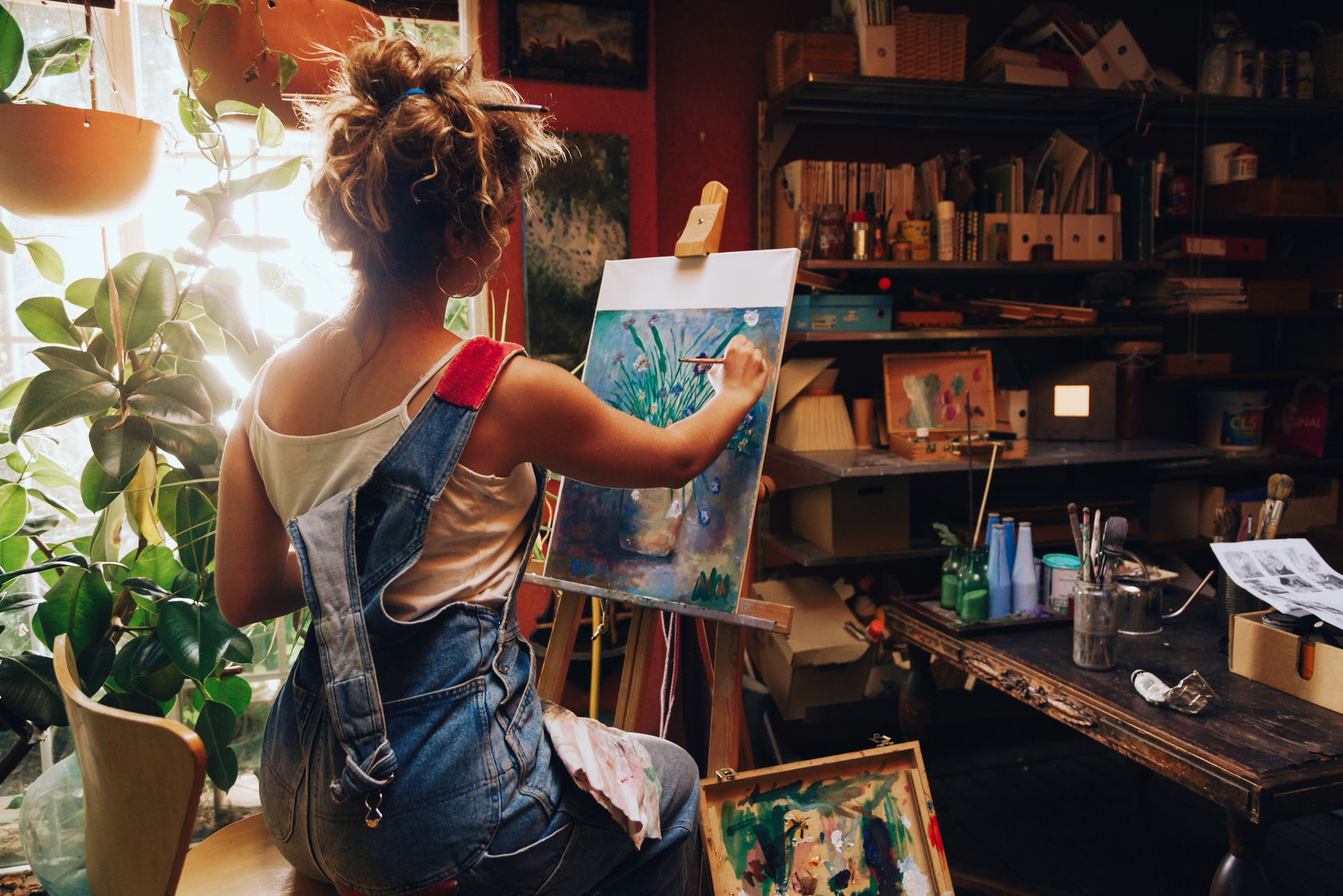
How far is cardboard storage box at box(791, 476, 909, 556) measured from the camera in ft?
8.95

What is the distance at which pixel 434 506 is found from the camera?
3.17 feet

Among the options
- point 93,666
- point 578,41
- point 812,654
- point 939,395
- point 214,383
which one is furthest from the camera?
point 939,395

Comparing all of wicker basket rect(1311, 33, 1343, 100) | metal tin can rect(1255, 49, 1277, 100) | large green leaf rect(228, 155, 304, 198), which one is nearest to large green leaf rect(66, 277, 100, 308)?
large green leaf rect(228, 155, 304, 198)

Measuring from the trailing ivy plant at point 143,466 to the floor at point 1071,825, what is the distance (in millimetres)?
1757

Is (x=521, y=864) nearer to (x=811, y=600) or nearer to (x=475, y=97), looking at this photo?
(x=475, y=97)

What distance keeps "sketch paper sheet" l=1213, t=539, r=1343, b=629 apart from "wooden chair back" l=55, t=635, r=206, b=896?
1740mm

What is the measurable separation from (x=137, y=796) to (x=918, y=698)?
171 cm

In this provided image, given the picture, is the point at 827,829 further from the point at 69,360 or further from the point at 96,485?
the point at 69,360

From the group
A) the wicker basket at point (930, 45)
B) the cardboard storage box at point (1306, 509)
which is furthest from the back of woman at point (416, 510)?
the cardboard storage box at point (1306, 509)

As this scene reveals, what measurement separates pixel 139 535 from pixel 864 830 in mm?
1613

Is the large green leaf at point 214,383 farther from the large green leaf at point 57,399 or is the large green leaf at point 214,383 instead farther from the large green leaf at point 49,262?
the large green leaf at point 49,262

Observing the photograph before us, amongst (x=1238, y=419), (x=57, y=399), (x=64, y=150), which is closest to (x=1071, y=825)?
(x=1238, y=419)

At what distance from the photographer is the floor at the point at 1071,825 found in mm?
2105

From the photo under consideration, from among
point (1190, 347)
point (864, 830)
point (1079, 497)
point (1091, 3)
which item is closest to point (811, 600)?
point (1079, 497)
